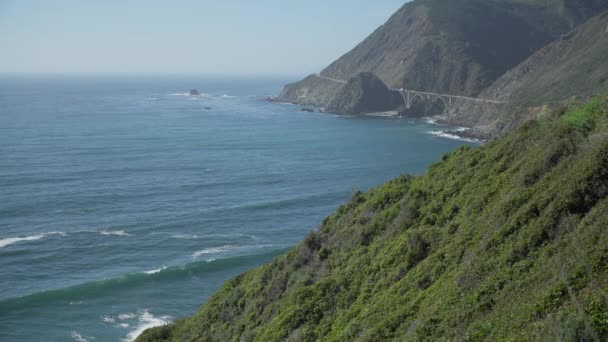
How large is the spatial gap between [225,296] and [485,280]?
49.4ft

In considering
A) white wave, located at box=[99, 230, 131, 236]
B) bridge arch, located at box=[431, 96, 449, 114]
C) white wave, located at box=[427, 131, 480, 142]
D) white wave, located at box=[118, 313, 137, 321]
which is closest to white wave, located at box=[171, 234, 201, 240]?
white wave, located at box=[99, 230, 131, 236]

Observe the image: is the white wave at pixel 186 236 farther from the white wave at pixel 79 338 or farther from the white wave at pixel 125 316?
the white wave at pixel 79 338

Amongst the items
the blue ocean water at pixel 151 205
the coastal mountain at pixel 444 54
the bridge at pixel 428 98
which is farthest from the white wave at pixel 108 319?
the coastal mountain at pixel 444 54

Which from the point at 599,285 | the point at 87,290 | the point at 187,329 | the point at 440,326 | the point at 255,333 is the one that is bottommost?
the point at 87,290

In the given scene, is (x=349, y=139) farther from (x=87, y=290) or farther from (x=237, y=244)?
(x=87, y=290)

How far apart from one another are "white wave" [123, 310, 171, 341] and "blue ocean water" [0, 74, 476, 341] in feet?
0.46

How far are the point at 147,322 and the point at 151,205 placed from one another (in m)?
25.4

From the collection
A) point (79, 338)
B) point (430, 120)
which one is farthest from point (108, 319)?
point (430, 120)

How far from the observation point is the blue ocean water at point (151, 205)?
132ft

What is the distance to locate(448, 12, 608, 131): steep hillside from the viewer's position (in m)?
101

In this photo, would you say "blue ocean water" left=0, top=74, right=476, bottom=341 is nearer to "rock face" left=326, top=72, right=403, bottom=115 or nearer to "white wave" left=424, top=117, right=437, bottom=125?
"white wave" left=424, top=117, right=437, bottom=125

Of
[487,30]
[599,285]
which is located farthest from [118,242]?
[487,30]

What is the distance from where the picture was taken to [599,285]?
10477 millimetres

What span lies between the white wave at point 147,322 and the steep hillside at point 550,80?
2935 inches
